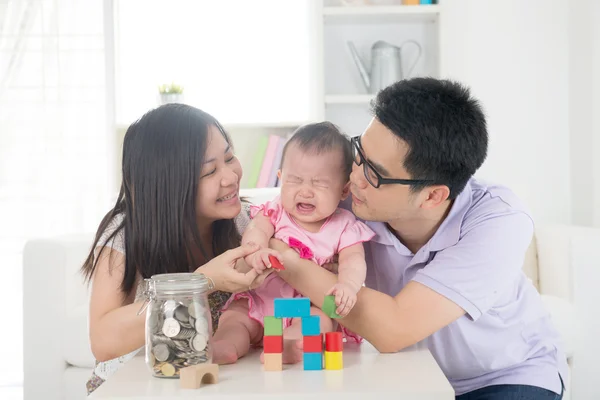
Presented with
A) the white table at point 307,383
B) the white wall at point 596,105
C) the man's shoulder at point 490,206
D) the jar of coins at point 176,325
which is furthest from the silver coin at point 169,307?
the white wall at point 596,105

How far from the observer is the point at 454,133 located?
165 centimetres

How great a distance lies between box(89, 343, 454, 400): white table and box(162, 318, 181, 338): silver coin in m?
0.09

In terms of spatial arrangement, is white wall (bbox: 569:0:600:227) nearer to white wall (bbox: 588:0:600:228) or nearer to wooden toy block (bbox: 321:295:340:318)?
white wall (bbox: 588:0:600:228)

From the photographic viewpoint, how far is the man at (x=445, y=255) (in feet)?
5.15

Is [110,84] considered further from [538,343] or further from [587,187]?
[538,343]

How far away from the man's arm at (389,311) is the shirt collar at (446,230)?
155 mm

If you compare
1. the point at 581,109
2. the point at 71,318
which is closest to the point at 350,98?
the point at 581,109

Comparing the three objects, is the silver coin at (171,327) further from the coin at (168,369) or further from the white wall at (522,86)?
the white wall at (522,86)

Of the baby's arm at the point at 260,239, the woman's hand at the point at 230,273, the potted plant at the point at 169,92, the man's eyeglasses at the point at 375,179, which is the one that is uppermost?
the potted plant at the point at 169,92

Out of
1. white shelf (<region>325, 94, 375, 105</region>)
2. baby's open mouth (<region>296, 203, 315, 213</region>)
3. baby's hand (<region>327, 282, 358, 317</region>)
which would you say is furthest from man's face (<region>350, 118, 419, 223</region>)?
white shelf (<region>325, 94, 375, 105</region>)

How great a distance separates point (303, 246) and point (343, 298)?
28cm

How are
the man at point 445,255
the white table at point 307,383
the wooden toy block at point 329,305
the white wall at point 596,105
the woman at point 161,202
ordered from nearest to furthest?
the white table at point 307,383 → the wooden toy block at point 329,305 → the man at point 445,255 → the woman at point 161,202 → the white wall at point 596,105

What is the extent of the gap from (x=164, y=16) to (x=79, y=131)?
856mm

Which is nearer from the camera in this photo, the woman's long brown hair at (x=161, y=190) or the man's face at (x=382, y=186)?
the man's face at (x=382, y=186)
